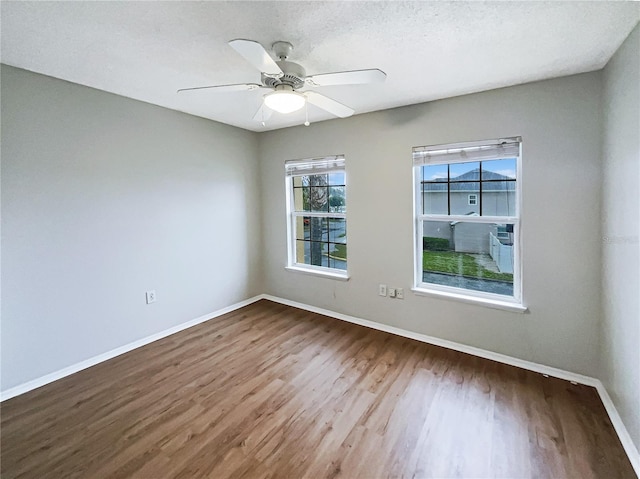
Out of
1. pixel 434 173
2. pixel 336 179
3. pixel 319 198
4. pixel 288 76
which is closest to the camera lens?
pixel 288 76

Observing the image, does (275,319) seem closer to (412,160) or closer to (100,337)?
(100,337)

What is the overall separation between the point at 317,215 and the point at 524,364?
2627 mm

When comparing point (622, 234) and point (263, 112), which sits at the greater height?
point (263, 112)

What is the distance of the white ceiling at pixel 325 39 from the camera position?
4.90ft

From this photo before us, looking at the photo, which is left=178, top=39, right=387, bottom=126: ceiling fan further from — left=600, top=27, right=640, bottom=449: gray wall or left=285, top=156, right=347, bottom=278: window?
left=285, top=156, right=347, bottom=278: window

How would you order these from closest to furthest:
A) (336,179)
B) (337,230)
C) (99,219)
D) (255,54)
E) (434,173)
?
1. (255,54)
2. (99,219)
3. (434,173)
4. (336,179)
5. (337,230)

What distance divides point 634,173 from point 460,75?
1.26 metres

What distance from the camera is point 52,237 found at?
2375 mm

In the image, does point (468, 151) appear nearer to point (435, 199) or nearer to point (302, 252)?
point (435, 199)

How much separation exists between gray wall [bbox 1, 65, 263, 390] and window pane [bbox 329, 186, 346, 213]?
1311mm

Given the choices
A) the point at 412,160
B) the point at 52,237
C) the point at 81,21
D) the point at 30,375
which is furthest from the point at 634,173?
the point at 30,375

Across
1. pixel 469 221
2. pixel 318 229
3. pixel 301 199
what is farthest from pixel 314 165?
pixel 469 221

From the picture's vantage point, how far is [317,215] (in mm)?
3924

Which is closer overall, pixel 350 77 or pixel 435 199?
pixel 350 77
